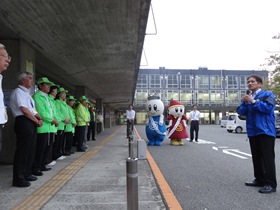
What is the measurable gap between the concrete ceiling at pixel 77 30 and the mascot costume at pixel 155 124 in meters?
2.26

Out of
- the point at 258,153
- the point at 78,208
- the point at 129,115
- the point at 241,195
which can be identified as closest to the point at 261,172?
the point at 258,153

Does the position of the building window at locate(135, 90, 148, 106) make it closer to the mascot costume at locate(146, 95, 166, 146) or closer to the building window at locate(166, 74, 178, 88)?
the building window at locate(166, 74, 178, 88)

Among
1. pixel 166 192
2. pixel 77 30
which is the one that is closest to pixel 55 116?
pixel 77 30

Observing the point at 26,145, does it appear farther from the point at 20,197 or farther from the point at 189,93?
the point at 189,93

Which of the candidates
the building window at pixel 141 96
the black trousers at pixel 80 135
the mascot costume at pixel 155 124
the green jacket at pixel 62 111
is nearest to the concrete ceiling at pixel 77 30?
the green jacket at pixel 62 111

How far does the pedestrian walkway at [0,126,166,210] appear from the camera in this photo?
4219 millimetres

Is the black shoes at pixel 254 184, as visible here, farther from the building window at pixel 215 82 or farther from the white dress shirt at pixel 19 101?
the building window at pixel 215 82

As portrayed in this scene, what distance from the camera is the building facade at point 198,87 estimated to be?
60.6m

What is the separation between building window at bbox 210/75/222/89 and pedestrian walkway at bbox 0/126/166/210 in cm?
5795

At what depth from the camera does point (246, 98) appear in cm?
502

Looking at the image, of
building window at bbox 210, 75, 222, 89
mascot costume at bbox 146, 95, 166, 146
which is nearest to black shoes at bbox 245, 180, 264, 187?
mascot costume at bbox 146, 95, 166, 146

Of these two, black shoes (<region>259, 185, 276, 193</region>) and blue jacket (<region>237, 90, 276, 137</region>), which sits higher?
blue jacket (<region>237, 90, 276, 137</region>)

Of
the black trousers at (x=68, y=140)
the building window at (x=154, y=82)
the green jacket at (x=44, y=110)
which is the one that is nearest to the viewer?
the green jacket at (x=44, y=110)

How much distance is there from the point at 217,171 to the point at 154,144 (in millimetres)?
6440
